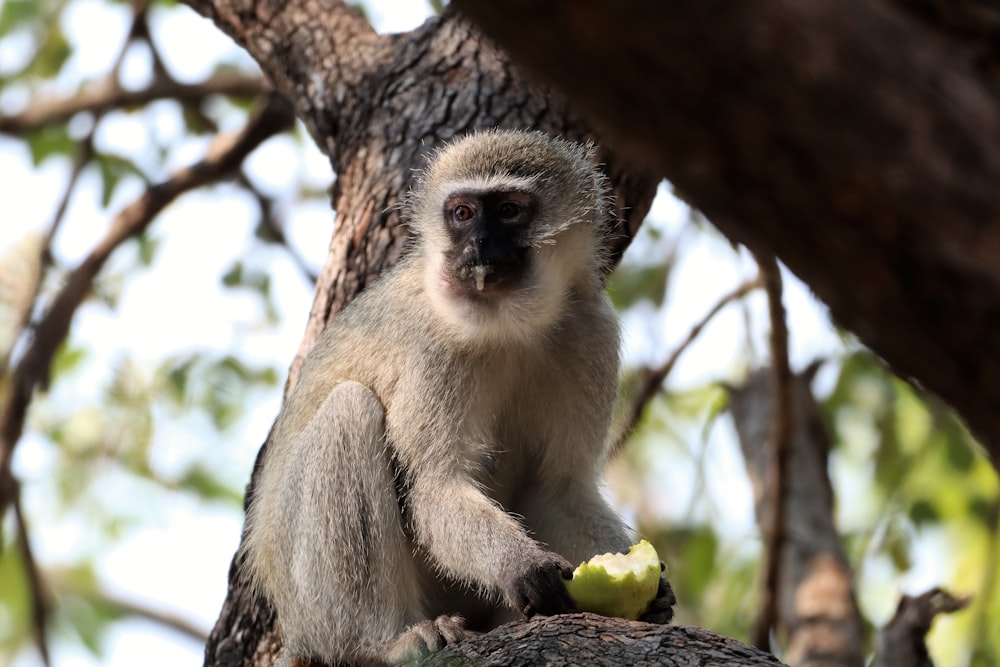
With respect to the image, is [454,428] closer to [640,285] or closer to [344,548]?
[344,548]

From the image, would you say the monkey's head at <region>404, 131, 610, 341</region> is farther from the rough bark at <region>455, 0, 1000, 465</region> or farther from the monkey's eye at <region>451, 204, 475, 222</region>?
the rough bark at <region>455, 0, 1000, 465</region>

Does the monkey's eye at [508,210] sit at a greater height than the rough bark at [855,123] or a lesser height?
greater

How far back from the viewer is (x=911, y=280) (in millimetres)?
1449

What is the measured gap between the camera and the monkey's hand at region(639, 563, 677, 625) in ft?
14.3

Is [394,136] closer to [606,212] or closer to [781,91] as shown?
[606,212]

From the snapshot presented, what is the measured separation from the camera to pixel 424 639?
4.20m

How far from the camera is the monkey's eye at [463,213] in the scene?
16.0 ft

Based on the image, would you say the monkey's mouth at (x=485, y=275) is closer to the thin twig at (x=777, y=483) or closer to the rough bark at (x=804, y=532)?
the thin twig at (x=777, y=483)

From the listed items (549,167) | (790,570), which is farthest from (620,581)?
(790,570)

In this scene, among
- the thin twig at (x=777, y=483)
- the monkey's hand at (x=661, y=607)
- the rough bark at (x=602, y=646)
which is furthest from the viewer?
the thin twig at (x=777, y=483)

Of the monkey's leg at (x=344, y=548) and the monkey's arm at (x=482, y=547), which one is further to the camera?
the monkey's leg at (x=344, y=548)

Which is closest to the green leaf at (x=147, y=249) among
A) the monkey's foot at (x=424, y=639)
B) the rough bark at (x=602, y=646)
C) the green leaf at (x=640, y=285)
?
the green leaf at (x=640, y=285)

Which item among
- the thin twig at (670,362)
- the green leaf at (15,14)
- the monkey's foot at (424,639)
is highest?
the green leaf at (15,14)

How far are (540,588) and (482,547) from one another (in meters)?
0.34
